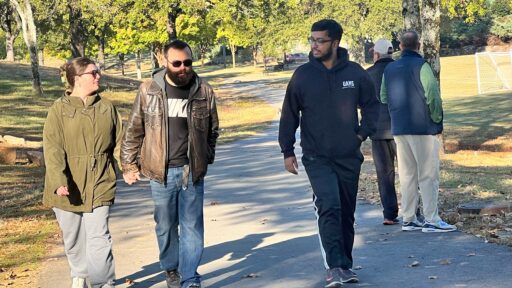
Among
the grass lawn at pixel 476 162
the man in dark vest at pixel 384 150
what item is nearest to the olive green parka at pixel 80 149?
the grass lawn at pixel 476 162

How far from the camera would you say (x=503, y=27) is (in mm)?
89062

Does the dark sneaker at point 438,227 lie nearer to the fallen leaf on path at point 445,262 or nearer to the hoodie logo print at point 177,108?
the fallen leaf on path at point 445,262

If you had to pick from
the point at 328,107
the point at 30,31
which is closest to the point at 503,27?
the point at 30,31

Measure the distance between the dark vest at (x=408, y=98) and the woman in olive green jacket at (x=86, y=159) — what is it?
3.76m

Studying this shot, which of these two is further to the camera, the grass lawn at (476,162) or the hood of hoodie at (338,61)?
the grass lawn at (476,162)

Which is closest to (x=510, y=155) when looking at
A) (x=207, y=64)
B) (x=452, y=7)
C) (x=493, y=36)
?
(x=452, y=7)

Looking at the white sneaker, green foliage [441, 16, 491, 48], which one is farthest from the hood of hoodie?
green foliage [441, 16, 491, 48]

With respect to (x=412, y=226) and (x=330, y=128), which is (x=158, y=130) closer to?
(x=330, y=128)

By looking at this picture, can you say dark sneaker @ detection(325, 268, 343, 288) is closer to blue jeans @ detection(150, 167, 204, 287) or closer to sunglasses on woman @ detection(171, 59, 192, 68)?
blue jeans @ detection(150, 167, 204, 287)

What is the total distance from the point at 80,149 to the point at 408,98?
13.2 ft

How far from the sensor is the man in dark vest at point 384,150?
10258 millimetres

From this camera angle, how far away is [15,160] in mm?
19703

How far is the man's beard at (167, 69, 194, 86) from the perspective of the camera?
7008 mm

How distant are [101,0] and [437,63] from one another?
21079 millimetres
